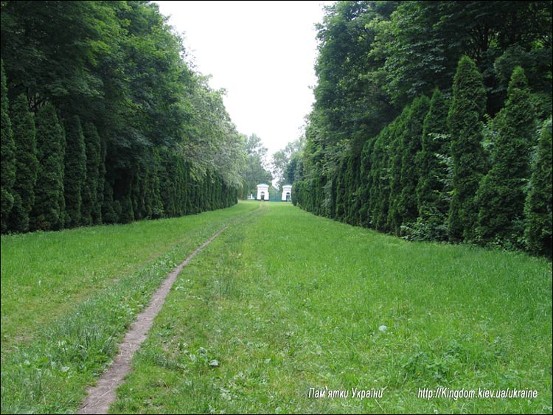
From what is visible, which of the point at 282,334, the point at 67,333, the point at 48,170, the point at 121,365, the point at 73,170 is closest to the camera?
the point at 121,365

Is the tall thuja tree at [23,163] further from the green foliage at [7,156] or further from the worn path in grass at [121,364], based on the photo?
the worn path in grass at [121,364]

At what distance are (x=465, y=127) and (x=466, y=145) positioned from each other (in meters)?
0.54

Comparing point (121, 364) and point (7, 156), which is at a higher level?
point (7, 156)

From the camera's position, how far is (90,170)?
61.0ft

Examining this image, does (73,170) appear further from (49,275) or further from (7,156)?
(49,275)

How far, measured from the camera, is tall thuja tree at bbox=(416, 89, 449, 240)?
14.0m

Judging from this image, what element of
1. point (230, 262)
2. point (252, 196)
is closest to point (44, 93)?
point (230, 262)

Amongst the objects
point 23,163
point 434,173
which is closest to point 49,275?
point 23,163

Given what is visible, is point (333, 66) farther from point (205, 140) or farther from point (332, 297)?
point (332, 297)

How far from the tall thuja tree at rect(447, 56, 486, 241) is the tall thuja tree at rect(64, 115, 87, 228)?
500 inches

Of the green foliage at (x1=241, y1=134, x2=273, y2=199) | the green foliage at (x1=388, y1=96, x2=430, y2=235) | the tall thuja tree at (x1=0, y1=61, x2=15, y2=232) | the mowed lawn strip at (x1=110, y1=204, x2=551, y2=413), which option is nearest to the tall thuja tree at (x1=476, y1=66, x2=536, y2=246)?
the mowed lawn strip at (x1=110, y1=204, x2=551, y2=413)

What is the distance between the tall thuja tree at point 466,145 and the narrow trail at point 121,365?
874 centimetres

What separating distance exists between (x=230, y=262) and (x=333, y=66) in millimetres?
17865

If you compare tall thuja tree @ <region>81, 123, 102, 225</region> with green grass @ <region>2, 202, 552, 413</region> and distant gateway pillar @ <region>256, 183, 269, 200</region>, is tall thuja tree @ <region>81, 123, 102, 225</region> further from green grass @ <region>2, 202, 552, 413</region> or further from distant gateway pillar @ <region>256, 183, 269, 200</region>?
distant gateway pillar @ <region>256, 183, 269, 200</region>
